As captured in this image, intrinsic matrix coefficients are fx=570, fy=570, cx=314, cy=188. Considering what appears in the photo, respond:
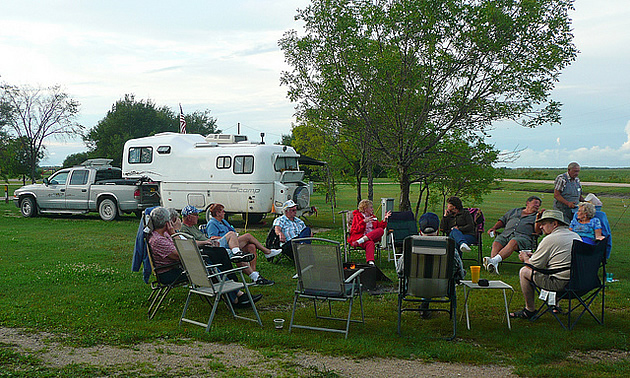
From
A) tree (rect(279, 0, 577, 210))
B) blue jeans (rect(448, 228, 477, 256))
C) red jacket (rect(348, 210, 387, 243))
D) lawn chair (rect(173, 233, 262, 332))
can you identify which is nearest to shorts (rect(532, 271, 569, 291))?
lawn chair (rect(173, 233, 262, 332))

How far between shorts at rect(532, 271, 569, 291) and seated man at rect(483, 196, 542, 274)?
2.49 metres

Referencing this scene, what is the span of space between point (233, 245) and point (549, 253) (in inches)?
157

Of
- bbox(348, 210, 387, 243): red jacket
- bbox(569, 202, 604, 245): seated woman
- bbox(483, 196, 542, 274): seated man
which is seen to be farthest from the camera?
bbox(348, 210, 387, 243): red jacket

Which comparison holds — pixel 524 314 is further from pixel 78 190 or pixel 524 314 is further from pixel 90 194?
pixel 78 190

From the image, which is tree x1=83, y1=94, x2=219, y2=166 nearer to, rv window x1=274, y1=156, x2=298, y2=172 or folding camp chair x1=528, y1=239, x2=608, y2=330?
rv window x1=274, y1=156, x2=298, y2=172

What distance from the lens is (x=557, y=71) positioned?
12922 mm

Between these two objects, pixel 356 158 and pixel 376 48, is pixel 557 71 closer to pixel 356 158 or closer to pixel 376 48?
pixel 376 48

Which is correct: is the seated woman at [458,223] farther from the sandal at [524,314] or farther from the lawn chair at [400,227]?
the sandal at [524,314]

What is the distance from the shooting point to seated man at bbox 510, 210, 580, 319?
541cm

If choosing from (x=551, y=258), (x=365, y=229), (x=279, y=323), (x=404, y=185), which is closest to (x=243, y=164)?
(x=404, y=185)

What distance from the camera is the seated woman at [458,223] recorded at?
8828 millimetres

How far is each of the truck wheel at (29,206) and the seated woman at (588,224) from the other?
52.6 feet

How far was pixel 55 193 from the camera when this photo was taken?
17.5 metres

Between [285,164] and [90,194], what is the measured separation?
6.11 m
